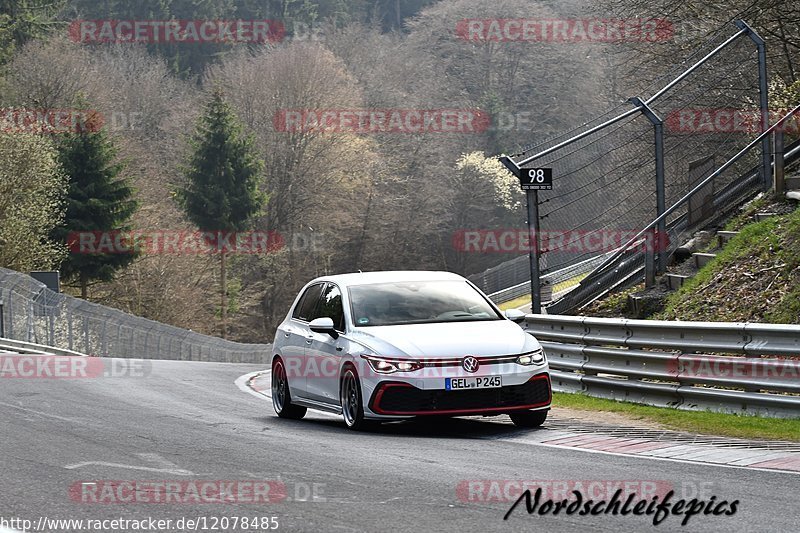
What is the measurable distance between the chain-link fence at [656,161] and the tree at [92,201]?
4392cm

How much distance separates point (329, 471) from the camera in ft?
31.1

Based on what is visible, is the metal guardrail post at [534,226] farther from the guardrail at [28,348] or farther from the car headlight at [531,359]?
the guardrail at [28,348]

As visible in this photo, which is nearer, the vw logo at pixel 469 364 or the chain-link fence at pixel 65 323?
the vw logo at pixel 469 364

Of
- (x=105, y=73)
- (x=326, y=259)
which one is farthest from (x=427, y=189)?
(x=105, y=73)

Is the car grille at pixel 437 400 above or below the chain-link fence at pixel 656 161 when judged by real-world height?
below

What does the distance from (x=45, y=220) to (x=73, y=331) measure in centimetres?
1819

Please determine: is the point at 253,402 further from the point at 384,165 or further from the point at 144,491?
the point at 384,165

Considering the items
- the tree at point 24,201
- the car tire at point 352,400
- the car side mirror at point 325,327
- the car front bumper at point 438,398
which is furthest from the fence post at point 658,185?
the tree at point 24,201

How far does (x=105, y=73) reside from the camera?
280 ft

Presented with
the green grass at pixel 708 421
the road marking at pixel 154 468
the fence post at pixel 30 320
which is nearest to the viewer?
the road marking at pixel 154 468

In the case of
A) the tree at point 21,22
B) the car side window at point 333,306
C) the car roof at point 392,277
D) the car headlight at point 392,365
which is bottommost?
the car headlight at point 392,365

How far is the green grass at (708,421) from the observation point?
11570 mm

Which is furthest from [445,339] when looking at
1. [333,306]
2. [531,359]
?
[333,306]

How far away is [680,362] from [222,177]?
61.3m
